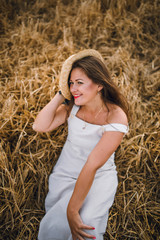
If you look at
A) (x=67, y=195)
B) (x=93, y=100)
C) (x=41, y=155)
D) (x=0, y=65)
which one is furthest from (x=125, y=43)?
(x=67, y=195)

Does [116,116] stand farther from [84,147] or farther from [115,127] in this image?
[84,147]

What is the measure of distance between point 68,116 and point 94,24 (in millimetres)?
2099

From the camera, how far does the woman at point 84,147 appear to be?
150 centimetres

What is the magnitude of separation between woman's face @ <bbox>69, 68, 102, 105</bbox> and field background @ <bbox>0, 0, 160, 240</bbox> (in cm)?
75

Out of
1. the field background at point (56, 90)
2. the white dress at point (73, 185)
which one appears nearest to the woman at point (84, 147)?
the white dress at point (73, 185)

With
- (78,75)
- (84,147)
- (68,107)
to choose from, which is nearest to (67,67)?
(78,75)

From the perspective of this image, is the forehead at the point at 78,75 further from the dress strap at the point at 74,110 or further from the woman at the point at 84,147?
the dress strap at the point at 74,110

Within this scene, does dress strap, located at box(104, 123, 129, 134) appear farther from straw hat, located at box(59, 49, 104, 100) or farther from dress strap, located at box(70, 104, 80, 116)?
straw hat, located at box(59, 49, 104, 100)

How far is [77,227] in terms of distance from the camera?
1425mm

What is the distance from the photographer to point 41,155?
214 centimetres

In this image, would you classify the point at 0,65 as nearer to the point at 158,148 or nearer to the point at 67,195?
the point at 67,195

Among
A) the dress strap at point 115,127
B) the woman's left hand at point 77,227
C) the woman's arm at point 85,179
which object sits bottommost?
the woman's left hand at point 77,227

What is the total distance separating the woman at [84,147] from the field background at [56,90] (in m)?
0.36

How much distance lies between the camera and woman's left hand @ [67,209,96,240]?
1.41 metres
